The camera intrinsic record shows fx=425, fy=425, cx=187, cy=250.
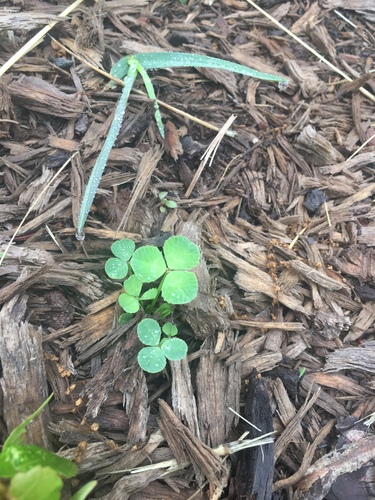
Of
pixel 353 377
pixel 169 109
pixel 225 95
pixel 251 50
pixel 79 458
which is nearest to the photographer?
pixel 79 458

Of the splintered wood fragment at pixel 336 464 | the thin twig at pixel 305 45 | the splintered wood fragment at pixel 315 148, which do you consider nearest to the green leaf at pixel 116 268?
the splintered wood fragment at pixel 336 464

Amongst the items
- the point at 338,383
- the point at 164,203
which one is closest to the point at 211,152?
the point at 164,203

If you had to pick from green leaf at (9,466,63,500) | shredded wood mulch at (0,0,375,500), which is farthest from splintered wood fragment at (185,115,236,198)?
green leaf at (9,466,63,500)

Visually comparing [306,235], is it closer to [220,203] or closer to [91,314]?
[220,203]

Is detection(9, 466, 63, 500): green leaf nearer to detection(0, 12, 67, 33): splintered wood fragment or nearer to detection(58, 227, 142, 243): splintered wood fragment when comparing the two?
detection(58, 227, 142, 243): splintered wood fragment

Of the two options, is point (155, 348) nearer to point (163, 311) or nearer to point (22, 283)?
point (163, 311)

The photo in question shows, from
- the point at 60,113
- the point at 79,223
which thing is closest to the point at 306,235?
the point at 79,223

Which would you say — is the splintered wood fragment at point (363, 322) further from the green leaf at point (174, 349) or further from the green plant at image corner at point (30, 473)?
the green plant at image corner at point (30, 473)
